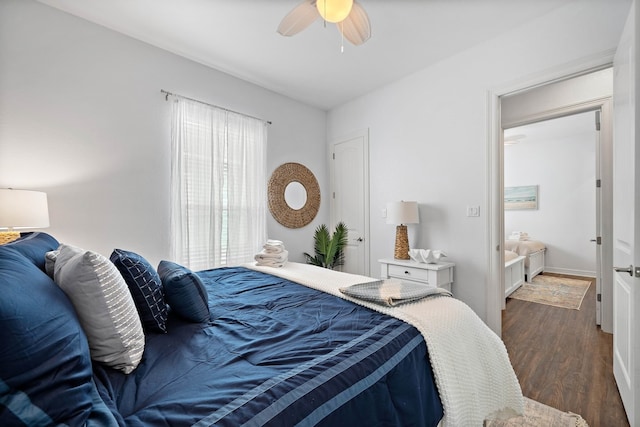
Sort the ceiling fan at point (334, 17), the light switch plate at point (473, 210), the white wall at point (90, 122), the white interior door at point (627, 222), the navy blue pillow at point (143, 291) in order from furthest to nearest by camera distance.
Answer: the light switch plate at point (473, 210) < the white wall at point (90, 122) < the ceiling fan at point (334, 17) < the white interior door at point (627, 222) < the navy blue pillow at point (143, 291)

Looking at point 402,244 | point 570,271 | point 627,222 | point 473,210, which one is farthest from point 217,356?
point 570,271

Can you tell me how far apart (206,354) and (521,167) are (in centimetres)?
719

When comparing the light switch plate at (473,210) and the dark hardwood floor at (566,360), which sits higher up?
the light switch plate at (473,210)

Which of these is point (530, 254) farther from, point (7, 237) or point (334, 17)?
point (7, 237)

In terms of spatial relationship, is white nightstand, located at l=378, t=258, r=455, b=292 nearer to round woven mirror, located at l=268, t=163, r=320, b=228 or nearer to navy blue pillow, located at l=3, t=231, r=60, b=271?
round woven mirror, located at l=268, t=163, r=320, b=228

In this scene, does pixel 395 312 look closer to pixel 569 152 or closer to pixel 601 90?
pixel 601 90

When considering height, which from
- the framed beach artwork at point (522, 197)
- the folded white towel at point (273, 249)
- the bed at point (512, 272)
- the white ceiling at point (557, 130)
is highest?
the white ceiling at point (557, 130)

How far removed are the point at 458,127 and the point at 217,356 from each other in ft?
9.31

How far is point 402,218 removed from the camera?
9.52 feet

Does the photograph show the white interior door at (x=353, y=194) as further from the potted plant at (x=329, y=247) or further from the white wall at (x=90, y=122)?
the white wall at (x=90, y=122)

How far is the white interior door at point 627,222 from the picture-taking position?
1.37 meters

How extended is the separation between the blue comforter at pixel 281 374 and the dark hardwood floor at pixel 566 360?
4.43 ft

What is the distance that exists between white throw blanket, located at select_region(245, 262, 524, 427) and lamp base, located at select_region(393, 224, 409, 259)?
5.10 ft

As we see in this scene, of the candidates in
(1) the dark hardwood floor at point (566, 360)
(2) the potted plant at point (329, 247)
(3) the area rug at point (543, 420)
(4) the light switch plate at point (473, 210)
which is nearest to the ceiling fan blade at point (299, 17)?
(4) the light switch plate at point (473, 210)
